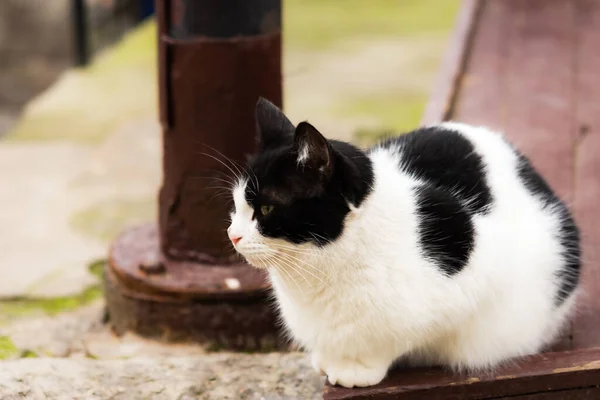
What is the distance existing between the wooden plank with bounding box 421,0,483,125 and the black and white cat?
1046mm

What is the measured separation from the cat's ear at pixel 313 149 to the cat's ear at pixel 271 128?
131mm

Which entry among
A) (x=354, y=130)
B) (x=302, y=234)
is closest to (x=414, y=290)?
(x=302, y=234)

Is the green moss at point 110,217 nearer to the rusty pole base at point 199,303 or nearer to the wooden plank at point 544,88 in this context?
the rusty pole base at point 199,303

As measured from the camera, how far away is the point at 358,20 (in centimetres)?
709

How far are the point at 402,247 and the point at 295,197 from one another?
0.87ft

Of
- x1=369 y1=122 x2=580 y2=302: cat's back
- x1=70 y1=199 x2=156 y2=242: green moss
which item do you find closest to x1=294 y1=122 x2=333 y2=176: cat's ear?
x1=369 y1=122 x2=580 y2=302: cat's back

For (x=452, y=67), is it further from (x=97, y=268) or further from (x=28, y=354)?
(x=28, y=354)

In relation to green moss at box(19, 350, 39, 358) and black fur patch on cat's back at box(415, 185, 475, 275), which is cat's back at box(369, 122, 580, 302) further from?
green moss at box(19, 350, 39, 358)

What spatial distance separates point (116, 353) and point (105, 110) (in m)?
2.74

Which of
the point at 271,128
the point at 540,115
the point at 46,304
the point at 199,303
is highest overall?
the point at 271,128

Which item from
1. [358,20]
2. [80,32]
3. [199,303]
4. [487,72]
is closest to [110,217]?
[199,303]

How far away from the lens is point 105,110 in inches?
219

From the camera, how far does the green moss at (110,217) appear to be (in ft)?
13.6

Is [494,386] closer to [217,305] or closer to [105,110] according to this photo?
[217,305]
